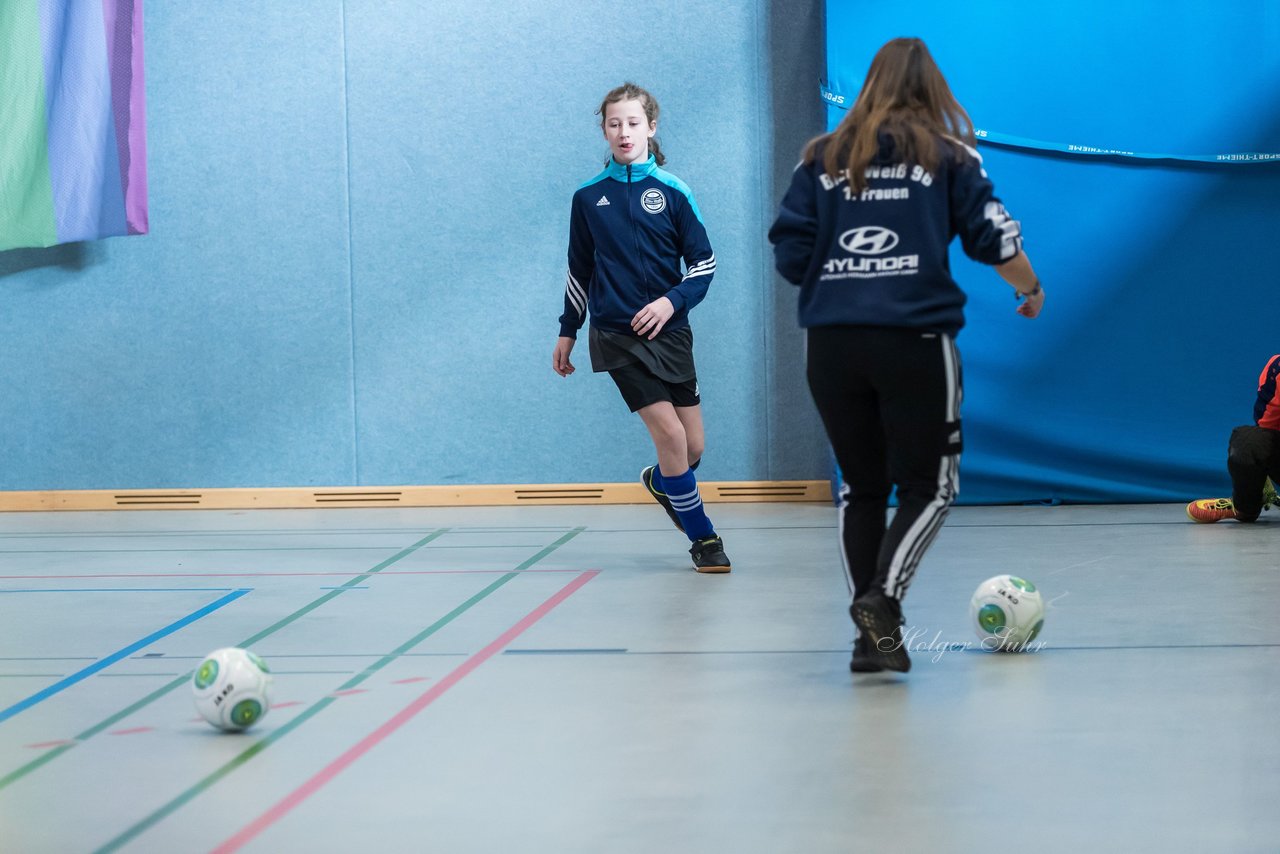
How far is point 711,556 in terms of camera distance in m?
4.67

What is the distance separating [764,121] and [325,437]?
2.47 m

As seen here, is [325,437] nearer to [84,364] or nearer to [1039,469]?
[84,364]

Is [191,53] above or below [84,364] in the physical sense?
above

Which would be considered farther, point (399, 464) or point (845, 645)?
point (399, 464)

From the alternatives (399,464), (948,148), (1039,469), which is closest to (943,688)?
(948,148)

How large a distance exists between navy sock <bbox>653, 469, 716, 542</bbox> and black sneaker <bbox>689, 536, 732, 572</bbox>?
3 cm

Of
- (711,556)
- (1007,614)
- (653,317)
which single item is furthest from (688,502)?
(1007,614)

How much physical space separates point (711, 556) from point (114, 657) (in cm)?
184

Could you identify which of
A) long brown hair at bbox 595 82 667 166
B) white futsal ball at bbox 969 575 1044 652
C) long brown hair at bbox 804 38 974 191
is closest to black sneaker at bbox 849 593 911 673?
white futsal ball at bbox 969 575 1044 652

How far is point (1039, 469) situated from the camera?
6148 mm

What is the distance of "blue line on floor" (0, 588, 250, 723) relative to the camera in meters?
3.17

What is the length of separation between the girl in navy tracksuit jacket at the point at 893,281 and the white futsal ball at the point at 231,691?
122 cm

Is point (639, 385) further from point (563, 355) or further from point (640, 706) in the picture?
point (640, 706)

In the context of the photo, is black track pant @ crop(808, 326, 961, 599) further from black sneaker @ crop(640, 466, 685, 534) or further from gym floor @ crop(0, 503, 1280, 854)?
black sneaker @ crop(640, 466, 685, 534)
